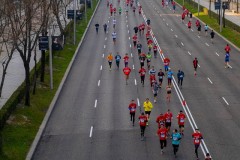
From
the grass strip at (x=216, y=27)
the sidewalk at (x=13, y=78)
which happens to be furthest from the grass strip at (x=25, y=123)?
the grass strip at (x=216, y=27)

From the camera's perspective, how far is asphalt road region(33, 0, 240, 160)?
2719 cm

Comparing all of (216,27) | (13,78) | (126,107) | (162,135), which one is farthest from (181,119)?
(216,27)

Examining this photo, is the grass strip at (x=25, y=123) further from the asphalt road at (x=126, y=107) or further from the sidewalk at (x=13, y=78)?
the sidewalk at (x=13, y=78)

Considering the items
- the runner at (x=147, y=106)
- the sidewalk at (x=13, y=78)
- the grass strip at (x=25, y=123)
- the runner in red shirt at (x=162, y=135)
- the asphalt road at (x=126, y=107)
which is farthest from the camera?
the sidewalk at (x=13, y=78)

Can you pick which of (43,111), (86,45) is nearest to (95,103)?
(43,111)

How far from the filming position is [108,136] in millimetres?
29359

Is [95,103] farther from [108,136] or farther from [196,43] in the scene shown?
[196,43]

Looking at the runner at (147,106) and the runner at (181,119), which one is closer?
the runner at (181,119)

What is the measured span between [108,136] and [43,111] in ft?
20.9

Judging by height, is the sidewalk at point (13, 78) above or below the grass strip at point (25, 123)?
above

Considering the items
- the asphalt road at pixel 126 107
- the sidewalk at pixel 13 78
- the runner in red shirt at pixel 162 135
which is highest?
the runner in red shirt at pixel 162 135

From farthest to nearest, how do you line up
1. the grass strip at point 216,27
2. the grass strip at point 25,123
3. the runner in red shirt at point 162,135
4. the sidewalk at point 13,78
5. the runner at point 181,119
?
the grass strip at point 216,27, the sidewalk at point 13,78, the runner at point 181,119, the grass strip at point 25,123, the runner in red shirt at point 162,135

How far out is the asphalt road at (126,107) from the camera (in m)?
27.2

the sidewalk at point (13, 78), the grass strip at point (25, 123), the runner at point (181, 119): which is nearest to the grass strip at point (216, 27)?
the sidewalk at point (13, 78)
